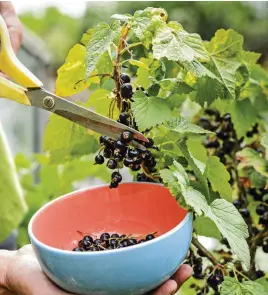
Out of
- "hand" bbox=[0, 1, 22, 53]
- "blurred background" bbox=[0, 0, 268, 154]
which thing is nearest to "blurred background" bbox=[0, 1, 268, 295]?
"blurred background" bbox=[0, 0, 268, 154]

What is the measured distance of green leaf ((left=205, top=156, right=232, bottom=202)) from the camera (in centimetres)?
91

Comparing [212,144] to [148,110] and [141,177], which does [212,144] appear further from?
[148,110]

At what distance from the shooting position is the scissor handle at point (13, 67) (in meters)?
0.85

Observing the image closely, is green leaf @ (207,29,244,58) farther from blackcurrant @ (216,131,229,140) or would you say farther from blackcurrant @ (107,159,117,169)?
blackcurrant @ (107,159,117,169)

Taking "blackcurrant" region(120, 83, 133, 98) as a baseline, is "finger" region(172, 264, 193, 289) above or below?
below

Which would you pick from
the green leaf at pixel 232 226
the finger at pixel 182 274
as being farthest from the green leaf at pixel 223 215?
the finger at pixel 182 274

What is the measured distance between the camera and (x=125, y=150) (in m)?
0.83

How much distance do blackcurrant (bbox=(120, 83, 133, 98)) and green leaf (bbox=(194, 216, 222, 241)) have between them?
0.77 ft

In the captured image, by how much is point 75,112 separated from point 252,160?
30 centimetres

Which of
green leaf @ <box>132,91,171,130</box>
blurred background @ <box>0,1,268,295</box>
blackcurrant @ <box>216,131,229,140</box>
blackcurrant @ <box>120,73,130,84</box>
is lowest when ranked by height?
blurred background @ <box>0,1,268,295</box>

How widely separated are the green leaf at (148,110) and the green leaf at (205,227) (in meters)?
0.19

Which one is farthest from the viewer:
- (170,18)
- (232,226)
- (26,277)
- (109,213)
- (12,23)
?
(170,18)

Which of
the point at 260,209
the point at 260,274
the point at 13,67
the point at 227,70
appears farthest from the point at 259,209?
the point at 13,67

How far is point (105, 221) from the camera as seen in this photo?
102cm
